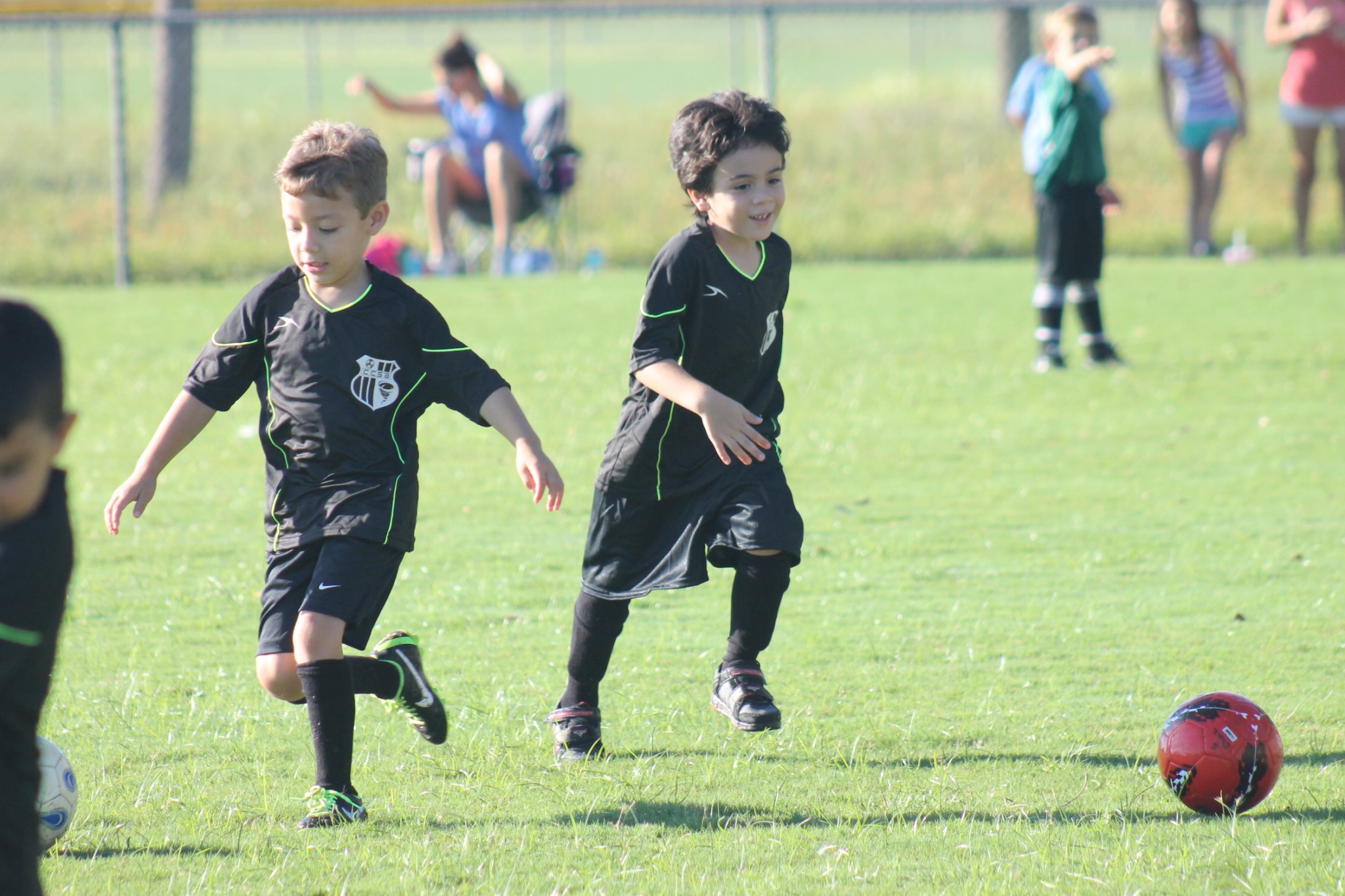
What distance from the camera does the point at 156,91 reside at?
16141 millimetres

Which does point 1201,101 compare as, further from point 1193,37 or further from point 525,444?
point 525,444

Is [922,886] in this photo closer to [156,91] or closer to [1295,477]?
[1295,477]

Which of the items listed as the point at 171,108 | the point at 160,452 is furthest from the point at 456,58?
the point at 160,452

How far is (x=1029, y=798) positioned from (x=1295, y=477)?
14.0 feet

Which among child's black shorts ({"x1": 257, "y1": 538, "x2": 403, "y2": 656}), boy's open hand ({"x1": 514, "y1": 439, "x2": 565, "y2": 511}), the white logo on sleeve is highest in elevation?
the white logo on sleeve

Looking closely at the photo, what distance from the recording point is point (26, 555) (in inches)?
90.4

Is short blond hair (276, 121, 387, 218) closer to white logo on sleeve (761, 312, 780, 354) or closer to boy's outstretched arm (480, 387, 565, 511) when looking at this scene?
boy's outstretched arm (480, 387, 565, 511)

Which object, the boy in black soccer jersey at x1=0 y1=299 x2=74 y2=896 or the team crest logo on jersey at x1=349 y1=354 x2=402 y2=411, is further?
the team crest logo on jersey at x1=349 y1=354 x2=402 y2=411

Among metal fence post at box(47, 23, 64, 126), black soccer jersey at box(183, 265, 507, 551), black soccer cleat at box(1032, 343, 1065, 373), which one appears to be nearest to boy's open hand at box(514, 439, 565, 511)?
black soccer jersey at box(183, 265, 507, 551)

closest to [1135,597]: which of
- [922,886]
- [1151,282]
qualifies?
[922,886]

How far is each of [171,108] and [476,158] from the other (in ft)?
15.0

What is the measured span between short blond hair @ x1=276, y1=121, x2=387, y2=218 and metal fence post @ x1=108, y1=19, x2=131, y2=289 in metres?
9.48

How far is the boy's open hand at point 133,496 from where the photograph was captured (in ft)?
11.9

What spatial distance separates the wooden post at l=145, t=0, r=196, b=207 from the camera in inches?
616
